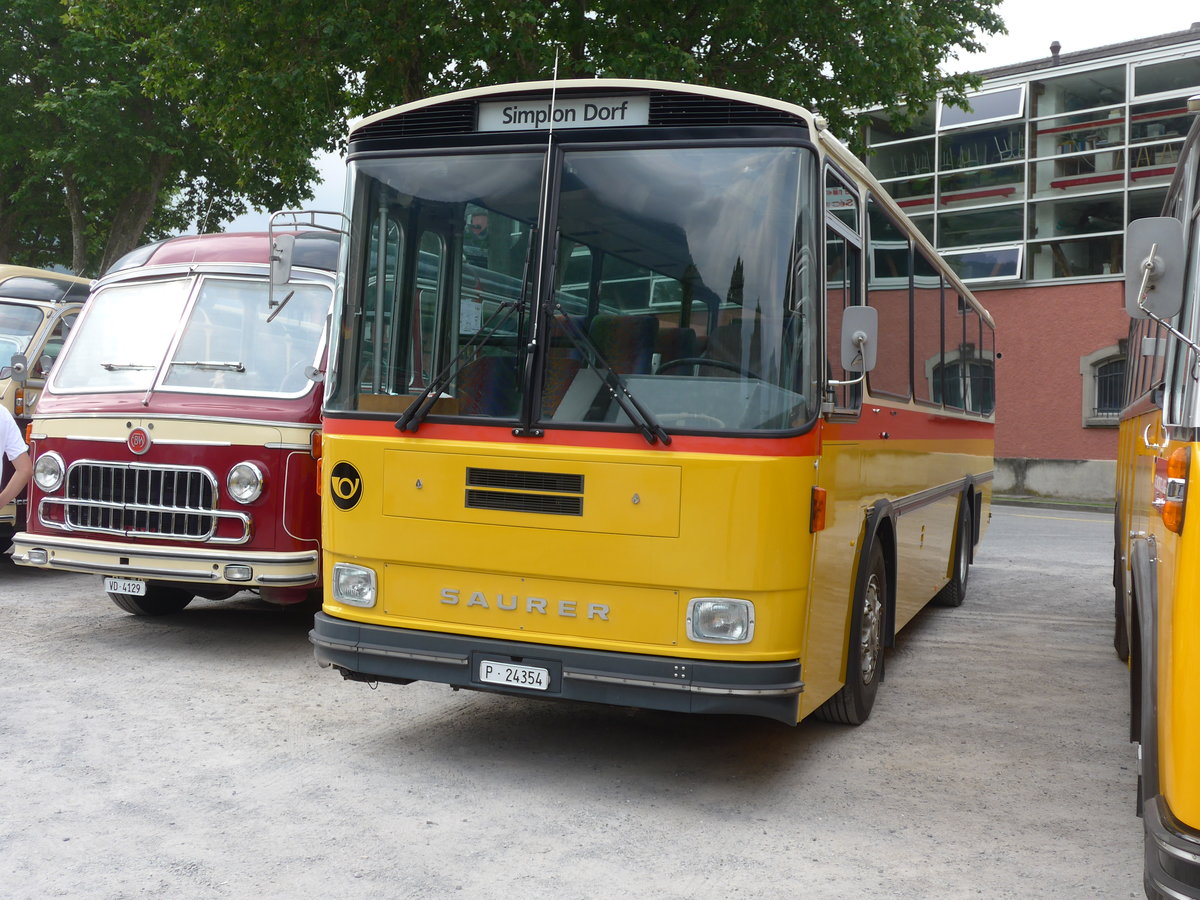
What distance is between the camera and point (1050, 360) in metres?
28.8

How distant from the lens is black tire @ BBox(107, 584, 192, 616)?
30.0ft

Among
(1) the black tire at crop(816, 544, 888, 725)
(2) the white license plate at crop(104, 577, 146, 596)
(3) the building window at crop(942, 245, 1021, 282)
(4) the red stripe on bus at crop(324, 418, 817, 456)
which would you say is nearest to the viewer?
(4) the red stripe on bus at crop(324, 418, 817, 456)

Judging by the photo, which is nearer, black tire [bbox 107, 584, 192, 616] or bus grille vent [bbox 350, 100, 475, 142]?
bus grille vent [bbox 350, 100, 475, 142]

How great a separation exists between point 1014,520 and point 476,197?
61.8 ft

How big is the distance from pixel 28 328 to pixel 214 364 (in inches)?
166

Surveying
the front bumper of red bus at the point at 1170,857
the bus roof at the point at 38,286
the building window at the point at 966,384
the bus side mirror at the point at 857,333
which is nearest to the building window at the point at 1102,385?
the building window at the point at 966,384

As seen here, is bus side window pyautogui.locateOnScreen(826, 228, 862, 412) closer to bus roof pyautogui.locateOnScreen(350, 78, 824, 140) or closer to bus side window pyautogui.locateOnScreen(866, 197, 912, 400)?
bus side window pyautogui.locateOnScreen(866, 197, 912, 400)

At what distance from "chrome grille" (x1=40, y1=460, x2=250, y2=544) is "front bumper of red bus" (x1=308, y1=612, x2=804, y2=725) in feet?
7.74

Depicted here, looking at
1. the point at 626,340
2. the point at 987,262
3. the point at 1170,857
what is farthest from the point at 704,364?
the point at 987,262

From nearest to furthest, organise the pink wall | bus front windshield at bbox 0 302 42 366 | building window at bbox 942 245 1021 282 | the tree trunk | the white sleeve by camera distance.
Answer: the white sleeve
bus front windshield at bbox 0 302 42 366
the tree trunk
the pink wall
building window at bbox 942 245 1021 282

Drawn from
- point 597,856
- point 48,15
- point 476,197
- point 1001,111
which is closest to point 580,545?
point 597,856

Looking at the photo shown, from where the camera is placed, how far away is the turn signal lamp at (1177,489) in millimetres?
3406

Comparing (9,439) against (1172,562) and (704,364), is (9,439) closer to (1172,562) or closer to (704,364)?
(704,364)

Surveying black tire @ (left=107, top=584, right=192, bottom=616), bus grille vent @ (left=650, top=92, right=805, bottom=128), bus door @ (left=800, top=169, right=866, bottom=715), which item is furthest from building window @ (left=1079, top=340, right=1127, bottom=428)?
bus grille vent @ (left=650, top=92, right=805, bottom=128)
